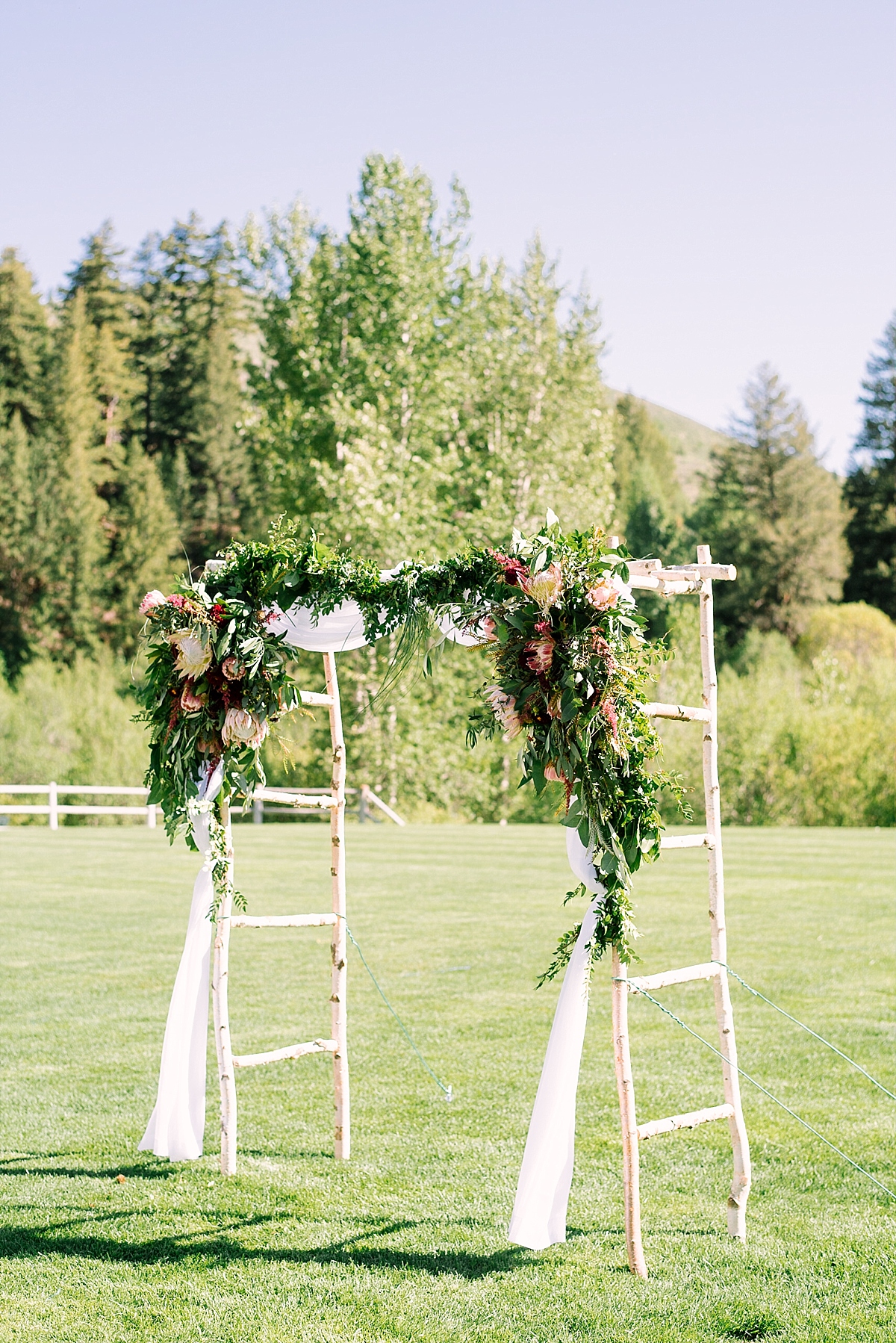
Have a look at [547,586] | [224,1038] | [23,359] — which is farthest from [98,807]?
[547,586]

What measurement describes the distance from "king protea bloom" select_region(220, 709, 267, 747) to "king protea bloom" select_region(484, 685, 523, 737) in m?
1.25

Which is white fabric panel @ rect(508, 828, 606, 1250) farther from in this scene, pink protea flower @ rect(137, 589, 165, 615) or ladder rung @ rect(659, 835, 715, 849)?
pink protea flower @ rect(137, 589, 165, 615)

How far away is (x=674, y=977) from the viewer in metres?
4.70

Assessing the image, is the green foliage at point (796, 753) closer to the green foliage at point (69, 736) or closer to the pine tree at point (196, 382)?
the green foliage at point (69, 736)

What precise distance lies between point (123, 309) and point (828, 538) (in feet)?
101

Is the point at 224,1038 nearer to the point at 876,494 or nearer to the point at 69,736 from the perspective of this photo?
the point at 69,736

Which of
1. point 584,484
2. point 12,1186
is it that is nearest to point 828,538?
point 584,484

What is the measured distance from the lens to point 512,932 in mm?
12164

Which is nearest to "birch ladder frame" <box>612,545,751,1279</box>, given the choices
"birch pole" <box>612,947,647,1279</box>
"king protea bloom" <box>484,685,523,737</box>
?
"birch pole" <box>612,947,647,1279</box>

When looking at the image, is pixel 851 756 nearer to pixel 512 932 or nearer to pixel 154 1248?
pixel 512 932

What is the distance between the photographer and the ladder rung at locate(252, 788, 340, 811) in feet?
18.1

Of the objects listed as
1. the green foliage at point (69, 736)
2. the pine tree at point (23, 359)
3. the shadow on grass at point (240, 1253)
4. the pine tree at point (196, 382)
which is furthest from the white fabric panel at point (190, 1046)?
the pine tree at point (23, 359)

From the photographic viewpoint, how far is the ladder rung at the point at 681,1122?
445cm

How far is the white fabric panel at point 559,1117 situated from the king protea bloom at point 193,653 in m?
1.73
